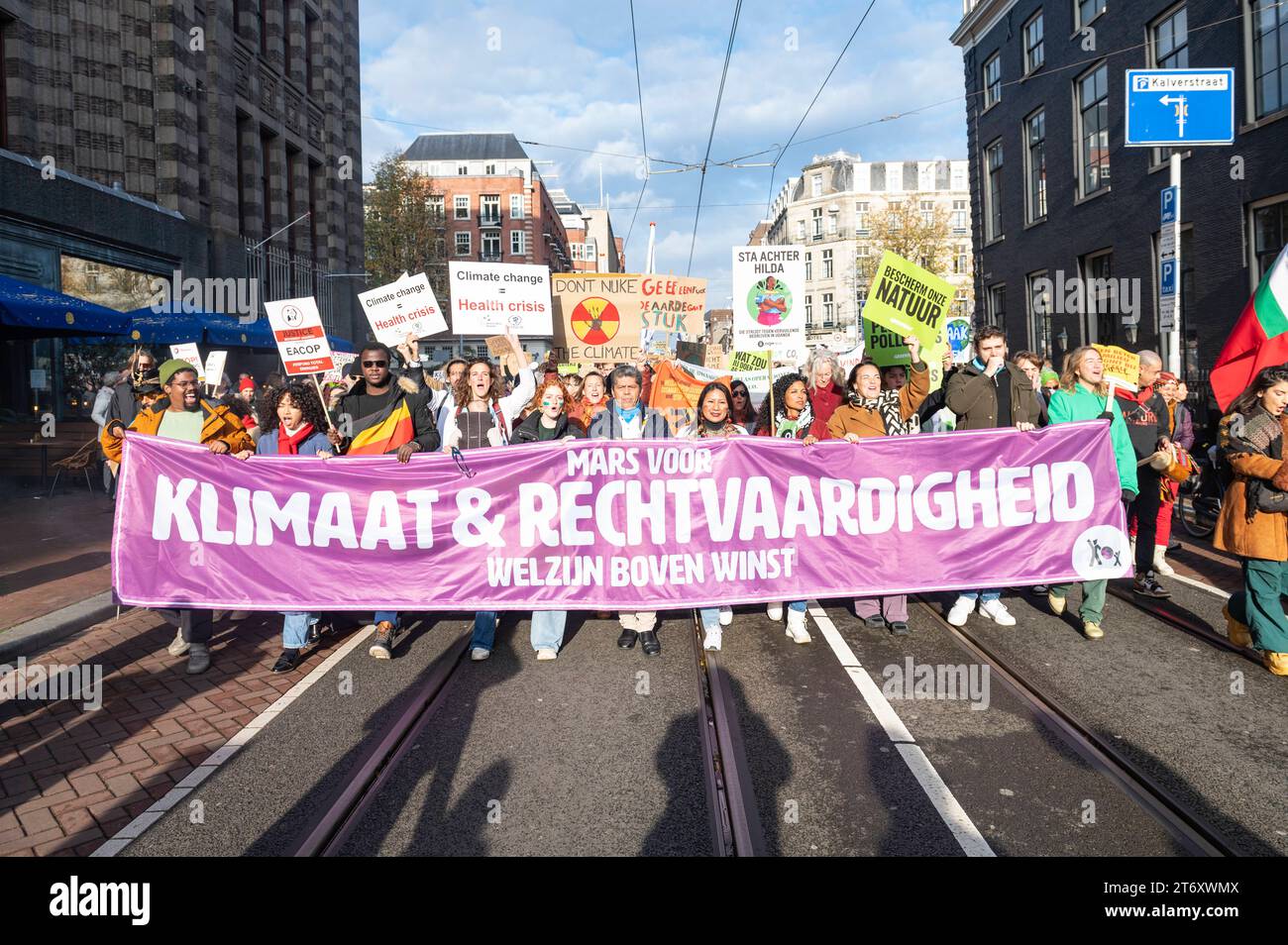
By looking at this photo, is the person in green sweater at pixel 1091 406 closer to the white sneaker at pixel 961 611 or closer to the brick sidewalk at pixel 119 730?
the white sneaker at pixel 961 611

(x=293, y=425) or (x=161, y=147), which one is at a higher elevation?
(x=161, y=147)

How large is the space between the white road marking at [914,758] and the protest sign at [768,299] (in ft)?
14.9

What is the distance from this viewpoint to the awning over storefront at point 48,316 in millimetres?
10531

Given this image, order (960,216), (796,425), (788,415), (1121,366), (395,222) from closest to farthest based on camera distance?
(1121,366) < (796,425) < (788,415) < (395,222) < (960,216)

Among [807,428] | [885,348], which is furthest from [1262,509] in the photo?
[885,348]

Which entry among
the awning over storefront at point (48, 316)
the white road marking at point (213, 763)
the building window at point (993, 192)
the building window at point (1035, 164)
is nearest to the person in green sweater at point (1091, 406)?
the white road marking at point (213, 763)

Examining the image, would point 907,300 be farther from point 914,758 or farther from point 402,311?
point 402,311

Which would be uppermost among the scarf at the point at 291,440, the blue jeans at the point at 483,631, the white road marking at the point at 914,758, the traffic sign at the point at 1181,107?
the traffic sign at the point at 1181,107

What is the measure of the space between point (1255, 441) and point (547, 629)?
184 inches

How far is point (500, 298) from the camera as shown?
10188 mm

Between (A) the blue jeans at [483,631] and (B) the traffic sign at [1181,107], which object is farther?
(B) the traffic sign at [1181,107]

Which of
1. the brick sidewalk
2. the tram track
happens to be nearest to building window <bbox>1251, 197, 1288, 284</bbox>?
the tram track

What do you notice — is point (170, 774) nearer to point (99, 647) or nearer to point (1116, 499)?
point (99, 647)

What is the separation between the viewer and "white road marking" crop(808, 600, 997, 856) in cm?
335
